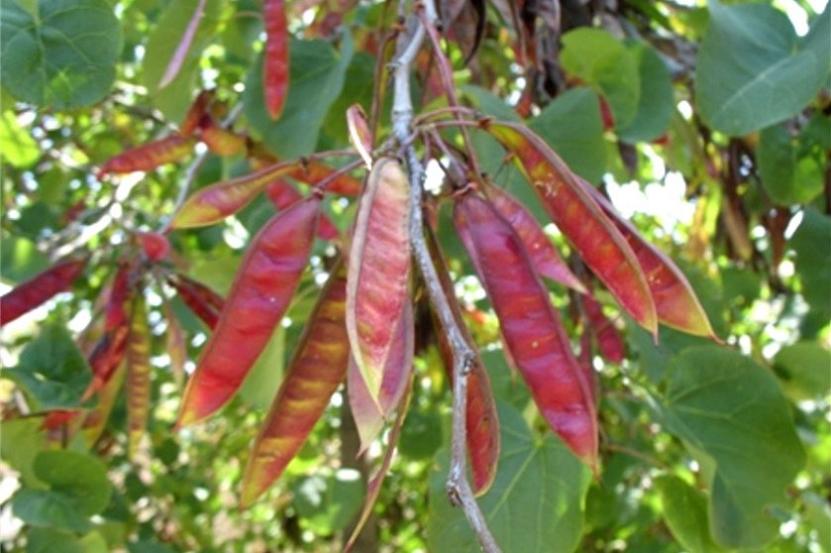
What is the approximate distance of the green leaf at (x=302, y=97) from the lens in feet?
4.25

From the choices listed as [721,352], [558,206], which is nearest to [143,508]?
[721,352]

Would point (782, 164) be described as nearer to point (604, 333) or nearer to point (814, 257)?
point (814, 257)

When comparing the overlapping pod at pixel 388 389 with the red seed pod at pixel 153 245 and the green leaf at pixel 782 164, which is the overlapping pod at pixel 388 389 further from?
the green leaf at pixel 782 164

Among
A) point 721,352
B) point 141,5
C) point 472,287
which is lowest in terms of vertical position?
point 472,287

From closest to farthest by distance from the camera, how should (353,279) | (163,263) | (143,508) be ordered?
(353,279)
(163,263)
(143,508)

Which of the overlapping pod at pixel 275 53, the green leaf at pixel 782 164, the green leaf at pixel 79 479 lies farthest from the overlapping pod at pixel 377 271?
the green leaf at pixel 782 164

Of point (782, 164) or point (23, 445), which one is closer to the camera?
point (23, 445)

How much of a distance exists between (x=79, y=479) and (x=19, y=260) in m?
0.47

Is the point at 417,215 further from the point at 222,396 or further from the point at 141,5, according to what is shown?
the point at 141,5

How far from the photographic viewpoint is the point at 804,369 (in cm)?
147

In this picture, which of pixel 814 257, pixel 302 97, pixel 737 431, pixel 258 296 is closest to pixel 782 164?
pixel 814 257

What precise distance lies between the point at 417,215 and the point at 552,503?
1.29 feet

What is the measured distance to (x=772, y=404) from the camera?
1150mm

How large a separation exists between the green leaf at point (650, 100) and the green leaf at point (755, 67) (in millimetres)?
137
